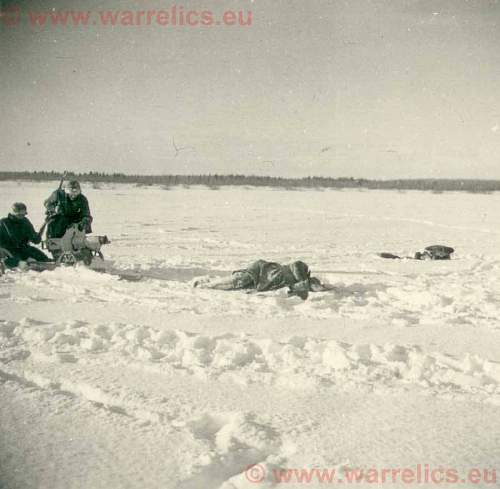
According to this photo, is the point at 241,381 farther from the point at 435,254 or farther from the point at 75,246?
the point at 435,254

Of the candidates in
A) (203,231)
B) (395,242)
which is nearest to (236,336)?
(395,242)

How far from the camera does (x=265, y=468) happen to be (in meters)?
2.28

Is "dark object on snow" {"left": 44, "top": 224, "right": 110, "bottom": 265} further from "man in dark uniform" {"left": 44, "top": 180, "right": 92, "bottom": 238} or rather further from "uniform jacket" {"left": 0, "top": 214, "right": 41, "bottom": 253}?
"uniform jacket" {"left": 0, "top": 214, "right": 41, "bottom": 253}

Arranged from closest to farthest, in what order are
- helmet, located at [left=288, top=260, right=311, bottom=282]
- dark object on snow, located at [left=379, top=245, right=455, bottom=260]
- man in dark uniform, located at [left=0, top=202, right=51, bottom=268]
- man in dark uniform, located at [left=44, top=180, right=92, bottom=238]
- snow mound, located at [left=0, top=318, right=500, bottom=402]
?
snow mound, located at [left=0, top=318, right=500, bottom=402], helmet, located at [left=288, top=260, right=311, bottom=282], man in dark uniform, located at [left=0, top=202, right=51, bottom=268], man in dark uniform, located at [left=44, top=180, right=92, bottom=238], dark object on snow, located at [left=379, top=245, right=455, bottom=260]

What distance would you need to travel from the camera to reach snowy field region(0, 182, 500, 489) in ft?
7.68

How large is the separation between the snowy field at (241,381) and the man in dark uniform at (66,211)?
3.31ft

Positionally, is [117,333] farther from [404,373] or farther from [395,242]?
[395,242]

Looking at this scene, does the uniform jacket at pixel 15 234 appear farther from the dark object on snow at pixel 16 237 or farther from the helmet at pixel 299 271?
the helmet at pixel 299 271

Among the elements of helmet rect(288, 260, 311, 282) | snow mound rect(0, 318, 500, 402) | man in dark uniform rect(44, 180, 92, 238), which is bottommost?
snow mound rect(0, 318, 500, 402)

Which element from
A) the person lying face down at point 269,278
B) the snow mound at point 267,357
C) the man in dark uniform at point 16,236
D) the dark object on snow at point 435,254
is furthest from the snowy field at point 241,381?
the dark object on snow at point 435,254

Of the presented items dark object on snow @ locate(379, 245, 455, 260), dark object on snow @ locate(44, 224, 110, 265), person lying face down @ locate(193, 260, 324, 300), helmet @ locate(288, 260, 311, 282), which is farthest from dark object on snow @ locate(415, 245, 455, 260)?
dark object on snow @ locate(44, 224, 110, 265)

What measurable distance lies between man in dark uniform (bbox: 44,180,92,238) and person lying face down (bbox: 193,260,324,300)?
2463 mm

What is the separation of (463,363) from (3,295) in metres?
4.46

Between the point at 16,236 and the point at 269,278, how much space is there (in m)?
3.67
